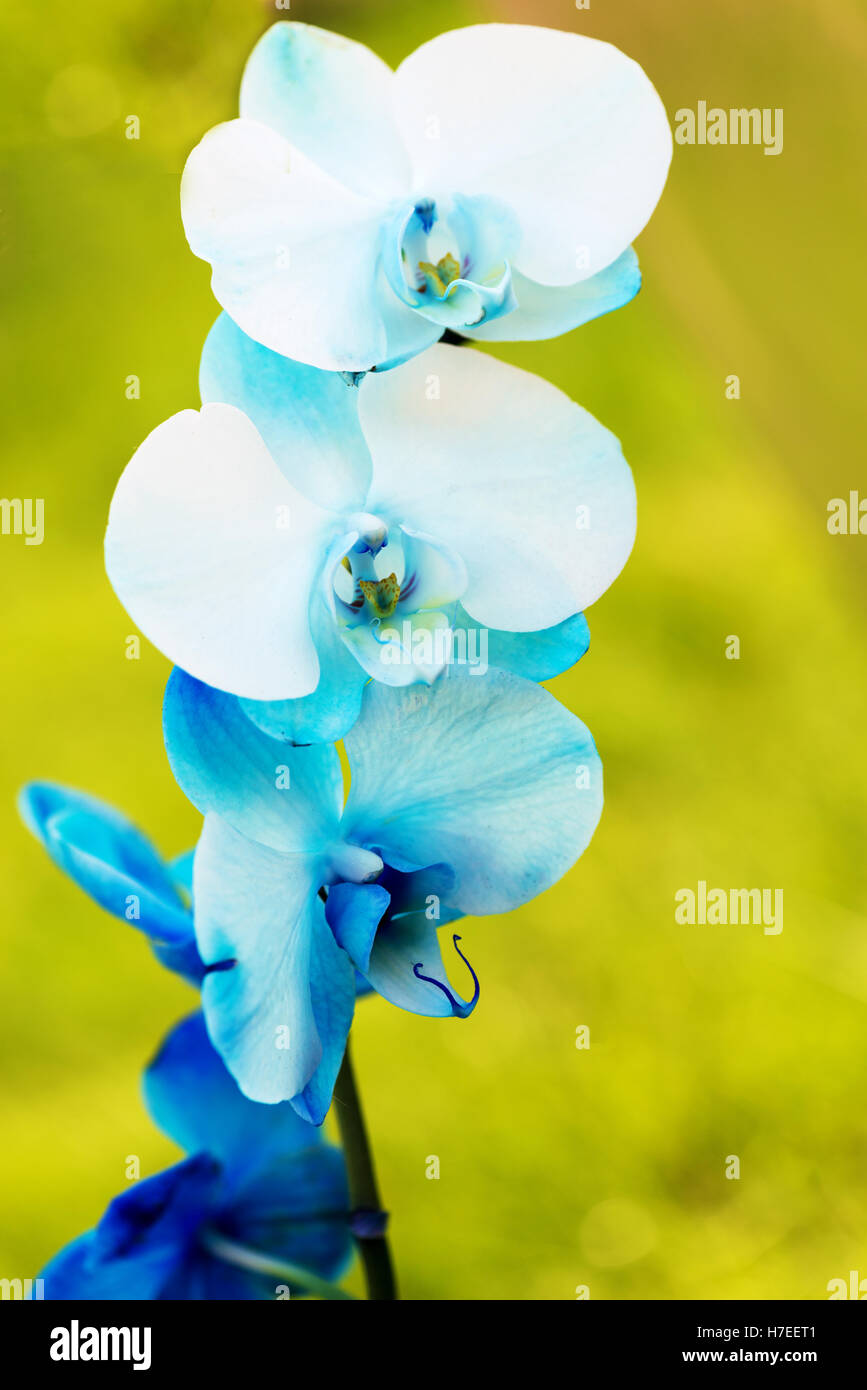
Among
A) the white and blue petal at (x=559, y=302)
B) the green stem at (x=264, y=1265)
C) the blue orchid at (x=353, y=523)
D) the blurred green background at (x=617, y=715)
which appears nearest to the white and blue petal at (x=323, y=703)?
the blue orchid at (x=353, y=523)

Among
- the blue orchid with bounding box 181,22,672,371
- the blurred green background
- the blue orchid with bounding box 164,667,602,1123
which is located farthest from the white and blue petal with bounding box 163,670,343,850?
the blurred green background

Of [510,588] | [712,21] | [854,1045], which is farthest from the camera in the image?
[712,21]

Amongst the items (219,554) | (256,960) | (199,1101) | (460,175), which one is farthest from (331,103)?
(199,1101)

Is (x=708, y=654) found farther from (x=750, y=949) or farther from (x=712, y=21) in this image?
(x=712, y=21)

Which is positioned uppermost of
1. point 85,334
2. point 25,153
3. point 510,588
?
point 25,153

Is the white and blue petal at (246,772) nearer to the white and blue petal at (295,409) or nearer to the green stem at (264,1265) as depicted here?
the white and blue petal at (295,409)

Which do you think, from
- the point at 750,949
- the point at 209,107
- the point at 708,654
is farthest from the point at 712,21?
the point at 750,949
